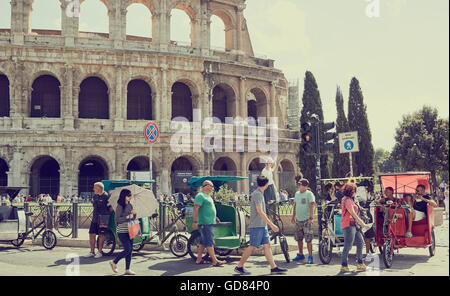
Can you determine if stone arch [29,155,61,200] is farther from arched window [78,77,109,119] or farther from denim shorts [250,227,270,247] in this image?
denim shorts [250,227,270,247]

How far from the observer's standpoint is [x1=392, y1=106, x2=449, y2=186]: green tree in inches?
1565

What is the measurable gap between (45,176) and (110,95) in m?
6.62

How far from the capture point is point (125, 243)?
29.4ft

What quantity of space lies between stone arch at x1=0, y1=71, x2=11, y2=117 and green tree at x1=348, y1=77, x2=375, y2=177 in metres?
22.3

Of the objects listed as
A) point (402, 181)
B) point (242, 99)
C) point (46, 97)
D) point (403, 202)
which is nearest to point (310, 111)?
point (242, 99)

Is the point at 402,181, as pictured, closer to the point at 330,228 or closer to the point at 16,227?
the point at 330,228

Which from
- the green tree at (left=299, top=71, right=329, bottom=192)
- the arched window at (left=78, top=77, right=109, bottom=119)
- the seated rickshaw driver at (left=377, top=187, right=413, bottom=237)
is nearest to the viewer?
the seated rickshaw driver at (left=377, top=187, right=413, bottom=237)

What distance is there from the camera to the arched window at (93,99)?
96.5 ft

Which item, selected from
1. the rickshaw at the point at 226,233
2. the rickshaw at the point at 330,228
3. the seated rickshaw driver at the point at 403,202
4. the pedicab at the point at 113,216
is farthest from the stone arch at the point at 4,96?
the seated rickshaw driver at the point at 403,202

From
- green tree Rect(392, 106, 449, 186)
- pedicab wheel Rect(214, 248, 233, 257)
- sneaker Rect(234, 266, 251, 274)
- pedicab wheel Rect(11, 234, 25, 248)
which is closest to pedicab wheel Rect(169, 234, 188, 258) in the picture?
pedicab wheel Rect(214, 248, 233, 257)

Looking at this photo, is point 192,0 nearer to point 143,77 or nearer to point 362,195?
point 143,77

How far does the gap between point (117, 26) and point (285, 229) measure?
1796 cm

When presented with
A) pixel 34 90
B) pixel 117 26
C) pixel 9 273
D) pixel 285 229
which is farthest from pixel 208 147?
pixel 9 273

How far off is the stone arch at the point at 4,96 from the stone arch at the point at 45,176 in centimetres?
341
